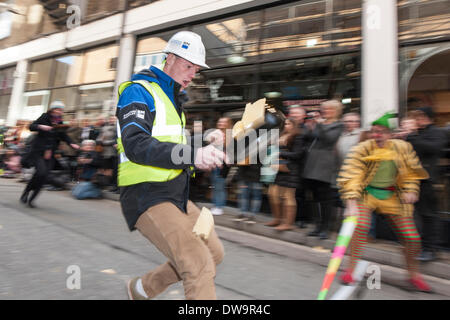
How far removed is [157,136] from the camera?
1.72 metres

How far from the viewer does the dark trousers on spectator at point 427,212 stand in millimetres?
3846

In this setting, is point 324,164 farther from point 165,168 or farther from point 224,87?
point 224,87

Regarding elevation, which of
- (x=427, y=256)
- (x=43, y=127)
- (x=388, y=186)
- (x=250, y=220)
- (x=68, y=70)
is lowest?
(x=427, y=256)

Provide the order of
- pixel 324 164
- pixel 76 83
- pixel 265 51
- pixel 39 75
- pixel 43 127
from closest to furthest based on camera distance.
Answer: pixel 324 164 → pixel 43 127 → pixel 265 51 → pixel 76 83 → pixel 39 75

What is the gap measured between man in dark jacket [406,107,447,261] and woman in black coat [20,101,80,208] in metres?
5.75

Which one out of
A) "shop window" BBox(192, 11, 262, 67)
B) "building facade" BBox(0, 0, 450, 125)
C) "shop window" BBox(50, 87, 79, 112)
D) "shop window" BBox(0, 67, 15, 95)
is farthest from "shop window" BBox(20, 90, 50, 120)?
"shop window" BBox(192, 11, 262, 67)

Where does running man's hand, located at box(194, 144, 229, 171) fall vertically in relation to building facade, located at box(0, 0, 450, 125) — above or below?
below

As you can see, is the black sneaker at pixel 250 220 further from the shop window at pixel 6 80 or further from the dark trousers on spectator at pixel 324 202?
the shop window at pixel 6 80

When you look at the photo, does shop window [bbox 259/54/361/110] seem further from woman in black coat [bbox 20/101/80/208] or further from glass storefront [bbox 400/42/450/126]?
woman in black coat [bbox 20/101/80/208]

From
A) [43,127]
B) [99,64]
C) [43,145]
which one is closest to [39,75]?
[99,64]

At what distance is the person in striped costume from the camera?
120 inches

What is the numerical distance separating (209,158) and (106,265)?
7.75 feet

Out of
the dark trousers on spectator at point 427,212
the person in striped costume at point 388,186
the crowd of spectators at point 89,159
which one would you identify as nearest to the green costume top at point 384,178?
the person in striped costume at point 388,186
